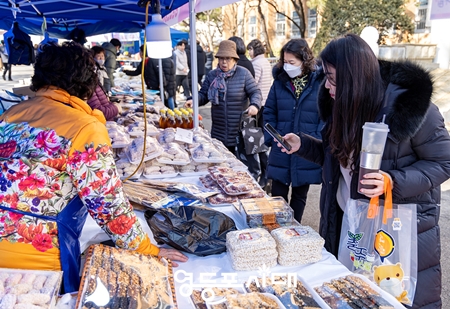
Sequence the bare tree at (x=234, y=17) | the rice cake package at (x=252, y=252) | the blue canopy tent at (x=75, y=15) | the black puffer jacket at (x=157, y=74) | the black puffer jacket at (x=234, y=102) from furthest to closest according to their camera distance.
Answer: the bare tree at (x=234, y=17), the black puffer jacket at (x=157, y=74), the blue canopy tent at (x=75, y=15), the black puffer jacket at (x=234, y=102), the rice cake package at (x=252, y=252)

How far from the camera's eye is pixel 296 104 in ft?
10.6

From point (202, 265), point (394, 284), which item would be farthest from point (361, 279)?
point (202, 265)

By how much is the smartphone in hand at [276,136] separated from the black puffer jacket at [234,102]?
201 centimetres

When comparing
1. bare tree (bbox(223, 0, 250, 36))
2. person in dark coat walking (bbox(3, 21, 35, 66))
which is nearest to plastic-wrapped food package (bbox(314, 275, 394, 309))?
person in dark coat walking (bbox(3, 21, 35, 66))

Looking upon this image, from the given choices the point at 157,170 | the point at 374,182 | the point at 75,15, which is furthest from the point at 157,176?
the point at 75,15

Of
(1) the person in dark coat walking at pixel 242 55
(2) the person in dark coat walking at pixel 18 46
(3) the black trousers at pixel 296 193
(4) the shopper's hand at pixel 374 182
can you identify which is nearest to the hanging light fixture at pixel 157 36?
(4) the shopper's hand at pixel 374 182

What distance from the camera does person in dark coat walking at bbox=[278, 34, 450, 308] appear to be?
5.38 feet

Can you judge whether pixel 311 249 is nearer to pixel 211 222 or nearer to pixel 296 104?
pixel 211 222

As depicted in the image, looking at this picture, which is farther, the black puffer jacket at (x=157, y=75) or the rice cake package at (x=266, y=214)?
the black puffer jacket at (x=157, y=75)

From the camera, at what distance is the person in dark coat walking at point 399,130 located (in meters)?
1.64

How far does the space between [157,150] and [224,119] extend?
1.56m

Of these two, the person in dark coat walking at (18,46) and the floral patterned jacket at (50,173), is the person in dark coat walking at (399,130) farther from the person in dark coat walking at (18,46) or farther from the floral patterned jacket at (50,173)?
the person in dark coat walking at (18,46)

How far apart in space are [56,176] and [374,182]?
3.97ft

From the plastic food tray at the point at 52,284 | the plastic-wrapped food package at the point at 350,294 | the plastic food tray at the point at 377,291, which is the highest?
the plastic food tray at the point at 52,284
